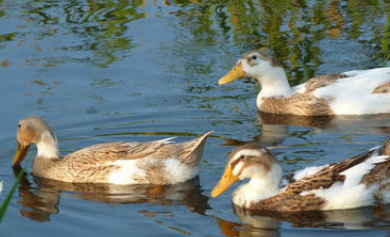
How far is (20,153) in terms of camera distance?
10.1 metres

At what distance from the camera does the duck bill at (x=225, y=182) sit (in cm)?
862

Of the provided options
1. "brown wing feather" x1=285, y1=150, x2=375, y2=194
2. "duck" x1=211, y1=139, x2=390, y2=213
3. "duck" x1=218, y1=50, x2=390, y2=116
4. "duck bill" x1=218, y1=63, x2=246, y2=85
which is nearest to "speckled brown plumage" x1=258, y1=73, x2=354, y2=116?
"duck" x1=218, y1=50, x2=390, y2=116

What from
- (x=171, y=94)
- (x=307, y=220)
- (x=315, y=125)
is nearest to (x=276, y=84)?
(x=315, y=125)

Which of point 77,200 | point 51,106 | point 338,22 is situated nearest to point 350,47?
point 338,22

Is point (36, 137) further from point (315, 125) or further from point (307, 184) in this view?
point (315, 125)

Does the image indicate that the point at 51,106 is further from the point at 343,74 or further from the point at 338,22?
the point at 338,22

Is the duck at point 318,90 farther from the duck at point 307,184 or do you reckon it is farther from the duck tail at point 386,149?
the duck at point 307,184

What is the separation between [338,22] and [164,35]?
2.94 meters

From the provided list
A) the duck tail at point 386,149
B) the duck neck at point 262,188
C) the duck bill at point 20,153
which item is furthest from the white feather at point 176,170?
the duck tail at point 386,149

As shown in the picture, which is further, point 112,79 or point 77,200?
point 112,79

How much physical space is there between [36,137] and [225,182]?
A: 2522mm

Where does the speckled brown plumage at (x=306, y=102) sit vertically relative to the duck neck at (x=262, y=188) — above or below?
below

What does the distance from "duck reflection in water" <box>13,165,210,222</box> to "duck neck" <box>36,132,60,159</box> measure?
Result: 352 millimetres

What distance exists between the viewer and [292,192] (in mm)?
8477
